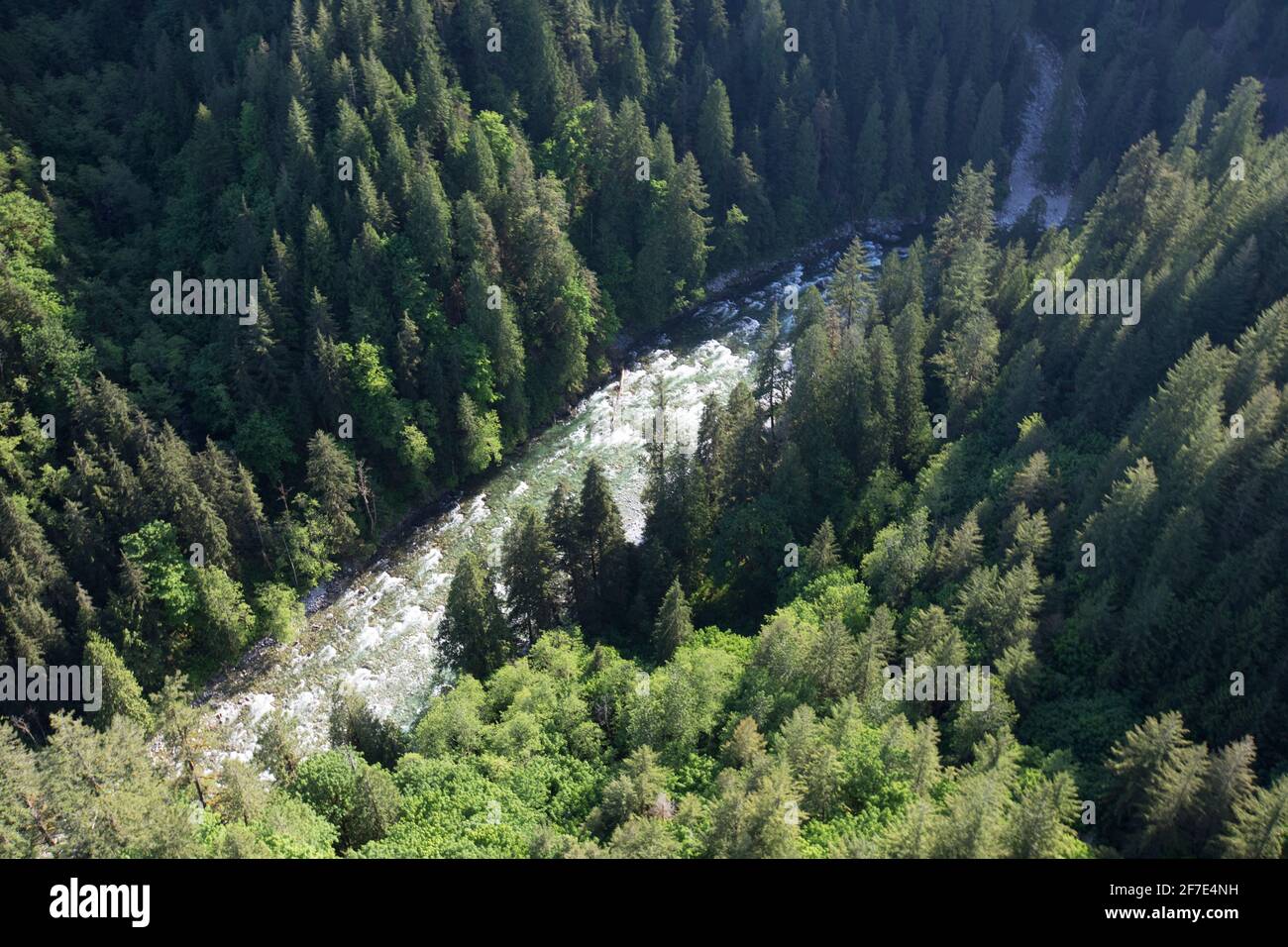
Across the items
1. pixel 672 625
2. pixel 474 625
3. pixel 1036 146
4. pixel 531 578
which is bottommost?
pixel 672 625

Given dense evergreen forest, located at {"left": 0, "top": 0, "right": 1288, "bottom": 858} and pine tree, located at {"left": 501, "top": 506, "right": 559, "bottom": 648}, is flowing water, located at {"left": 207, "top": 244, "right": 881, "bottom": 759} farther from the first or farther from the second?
pine tree, located at {"left": 501, "top": 506, "right": 559, "bottom": 648}

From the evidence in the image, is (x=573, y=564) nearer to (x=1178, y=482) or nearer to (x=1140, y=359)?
(x=1178, y=482)

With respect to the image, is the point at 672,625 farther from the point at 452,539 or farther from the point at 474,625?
the point at 452,539

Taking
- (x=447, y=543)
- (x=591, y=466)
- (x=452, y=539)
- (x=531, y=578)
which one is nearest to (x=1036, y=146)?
(x=591, y=466)

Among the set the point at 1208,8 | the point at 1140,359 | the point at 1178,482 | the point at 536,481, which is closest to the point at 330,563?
the point at 536,481

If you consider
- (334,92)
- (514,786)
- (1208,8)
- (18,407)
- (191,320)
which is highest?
(1208,8)

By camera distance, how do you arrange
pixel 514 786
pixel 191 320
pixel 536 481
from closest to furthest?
pixel 514 786 < pixel 191 320 < pixel 536 481
